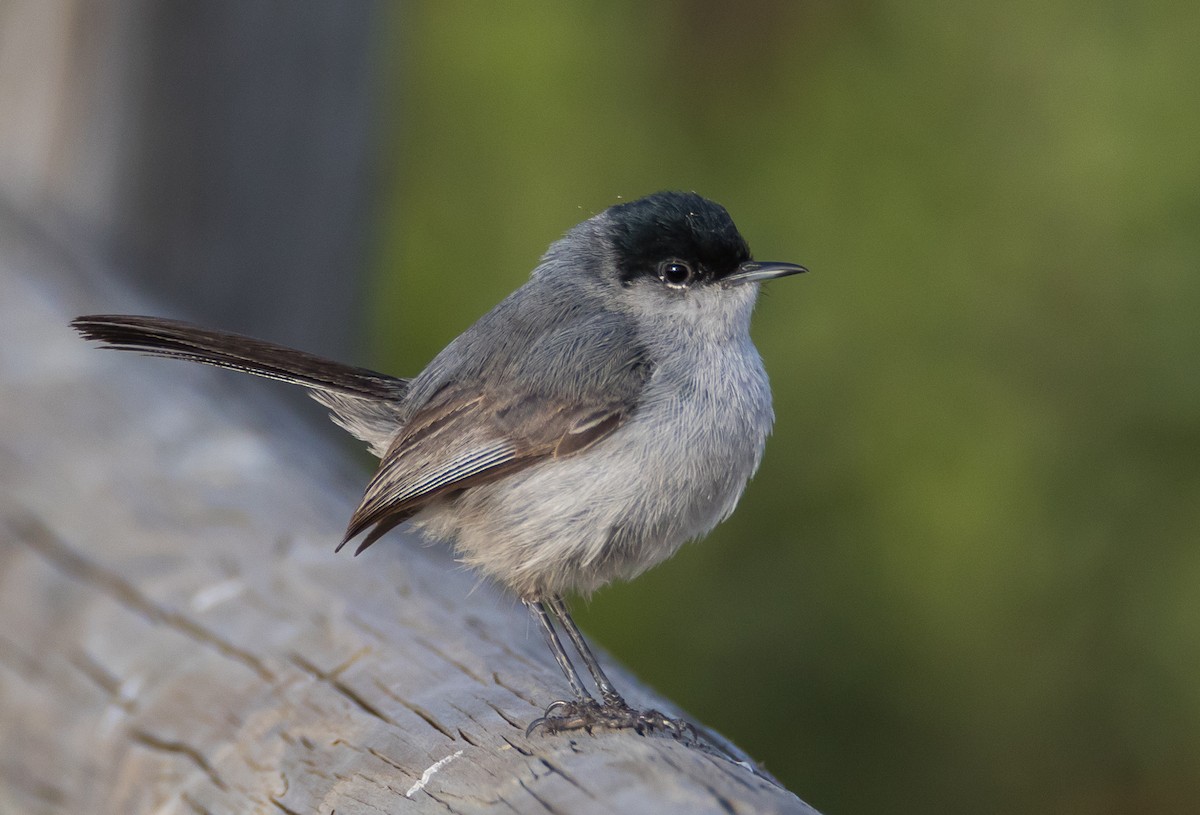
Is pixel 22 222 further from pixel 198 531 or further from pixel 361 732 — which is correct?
pixel 361 732

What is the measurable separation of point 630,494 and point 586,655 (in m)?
0.33

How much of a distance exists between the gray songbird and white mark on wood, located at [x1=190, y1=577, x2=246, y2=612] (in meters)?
0.34

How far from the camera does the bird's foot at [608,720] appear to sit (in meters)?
2.09

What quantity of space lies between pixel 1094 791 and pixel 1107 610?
0.60 metres

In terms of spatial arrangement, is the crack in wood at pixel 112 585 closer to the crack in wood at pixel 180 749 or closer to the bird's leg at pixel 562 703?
the crack in wood at pixel 180 749

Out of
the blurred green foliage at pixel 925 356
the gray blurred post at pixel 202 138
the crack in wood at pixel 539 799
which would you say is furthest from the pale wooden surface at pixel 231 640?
the blurred green foliage at pixel 925 356

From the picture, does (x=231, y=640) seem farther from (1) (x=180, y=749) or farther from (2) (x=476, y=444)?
(2) (x=476, y=444)

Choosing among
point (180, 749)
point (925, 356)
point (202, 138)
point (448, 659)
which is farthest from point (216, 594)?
point (925, 356)

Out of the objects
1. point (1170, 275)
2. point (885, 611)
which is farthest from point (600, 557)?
point (1170, 275)

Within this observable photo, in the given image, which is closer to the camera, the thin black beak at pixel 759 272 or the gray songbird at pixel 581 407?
the gray songbird at pixel 581 407

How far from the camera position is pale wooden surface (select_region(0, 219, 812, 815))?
1944 mm

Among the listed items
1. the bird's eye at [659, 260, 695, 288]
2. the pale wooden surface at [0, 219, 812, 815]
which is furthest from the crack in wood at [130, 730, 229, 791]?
the bird's eye at [659, 260, 695, 288]

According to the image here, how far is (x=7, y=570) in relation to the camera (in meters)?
3.03

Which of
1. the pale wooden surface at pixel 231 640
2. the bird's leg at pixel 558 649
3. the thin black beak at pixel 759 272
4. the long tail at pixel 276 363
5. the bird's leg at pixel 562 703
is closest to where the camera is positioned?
the pale wooden surface at pixel 231 640
